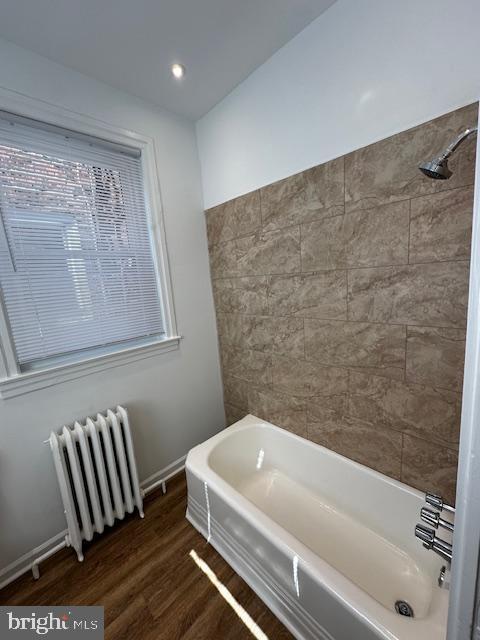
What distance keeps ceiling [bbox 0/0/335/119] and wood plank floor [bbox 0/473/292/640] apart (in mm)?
2597

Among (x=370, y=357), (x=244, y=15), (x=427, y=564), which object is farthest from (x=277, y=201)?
(x=427, y=564)

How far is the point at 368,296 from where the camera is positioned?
1282 millimetres

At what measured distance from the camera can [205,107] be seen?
5.77 feet

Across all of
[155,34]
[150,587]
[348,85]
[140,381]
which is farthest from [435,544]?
[155,34]

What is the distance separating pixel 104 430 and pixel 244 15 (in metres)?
2.16

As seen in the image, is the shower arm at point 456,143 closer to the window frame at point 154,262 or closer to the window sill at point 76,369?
the window frame at point 154,262

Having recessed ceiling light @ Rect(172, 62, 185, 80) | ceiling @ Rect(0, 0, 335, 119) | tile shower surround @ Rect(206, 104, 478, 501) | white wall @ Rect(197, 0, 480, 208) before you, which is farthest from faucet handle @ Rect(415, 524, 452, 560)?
recessed ceiling light @ Rect(172, 62, 185, 80)

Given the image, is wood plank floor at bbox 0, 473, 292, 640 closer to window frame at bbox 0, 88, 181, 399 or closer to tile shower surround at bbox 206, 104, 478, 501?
tile shower surround at bbox 206, 104, 478, 501

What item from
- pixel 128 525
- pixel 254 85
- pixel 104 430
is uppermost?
pixel 254 85

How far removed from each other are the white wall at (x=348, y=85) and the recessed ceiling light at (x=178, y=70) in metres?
0.34

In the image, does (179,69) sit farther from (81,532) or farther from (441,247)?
(81,532)

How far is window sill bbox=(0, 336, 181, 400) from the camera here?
1273 mm

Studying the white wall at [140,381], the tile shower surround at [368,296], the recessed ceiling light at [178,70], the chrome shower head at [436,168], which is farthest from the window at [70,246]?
the chrome shower head at [436,168]

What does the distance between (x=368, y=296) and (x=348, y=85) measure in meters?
0.98
